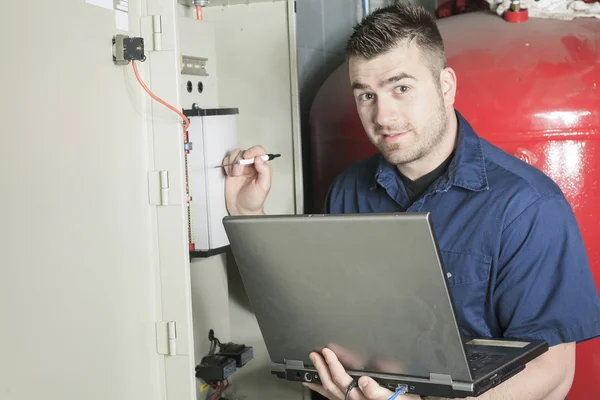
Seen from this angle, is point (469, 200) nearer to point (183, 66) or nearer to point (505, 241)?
point (505, 241)

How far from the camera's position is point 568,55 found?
1.74 meters

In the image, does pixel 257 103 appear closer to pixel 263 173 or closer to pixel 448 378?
pixel 263 173

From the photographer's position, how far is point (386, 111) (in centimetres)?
152

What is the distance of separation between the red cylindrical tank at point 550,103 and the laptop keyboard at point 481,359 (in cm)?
58

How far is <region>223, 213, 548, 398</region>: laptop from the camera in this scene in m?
1.04

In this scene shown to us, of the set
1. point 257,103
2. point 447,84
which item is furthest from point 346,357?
point 257,103

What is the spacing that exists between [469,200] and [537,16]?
27.2 inches

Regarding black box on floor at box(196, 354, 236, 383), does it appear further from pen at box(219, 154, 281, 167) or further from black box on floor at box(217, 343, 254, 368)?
pen at box(219, 154, 281, 167)

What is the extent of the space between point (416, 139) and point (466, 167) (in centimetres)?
12

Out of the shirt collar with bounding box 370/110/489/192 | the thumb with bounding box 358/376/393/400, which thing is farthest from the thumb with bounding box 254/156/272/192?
the thumb with bounding box 358/376/393/400

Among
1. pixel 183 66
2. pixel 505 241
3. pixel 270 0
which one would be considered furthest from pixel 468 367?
pixel 270 0

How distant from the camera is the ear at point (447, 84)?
1.58m

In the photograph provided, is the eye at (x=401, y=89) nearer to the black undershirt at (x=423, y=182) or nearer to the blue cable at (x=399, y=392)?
the black undershirt at (x=423, y=182)

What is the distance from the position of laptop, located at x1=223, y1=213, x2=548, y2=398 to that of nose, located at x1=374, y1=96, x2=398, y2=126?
0.48 metres
